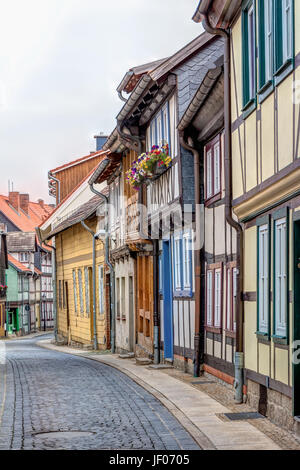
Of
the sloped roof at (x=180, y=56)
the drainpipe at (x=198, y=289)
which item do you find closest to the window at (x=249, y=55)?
the drainpipe at (x=198, y=289)

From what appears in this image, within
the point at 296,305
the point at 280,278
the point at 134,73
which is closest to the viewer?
the point at 296,305

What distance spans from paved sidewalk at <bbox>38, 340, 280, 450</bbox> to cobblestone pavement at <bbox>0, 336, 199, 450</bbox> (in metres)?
0.15

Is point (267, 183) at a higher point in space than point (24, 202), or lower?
lower

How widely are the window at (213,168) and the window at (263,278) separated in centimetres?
333

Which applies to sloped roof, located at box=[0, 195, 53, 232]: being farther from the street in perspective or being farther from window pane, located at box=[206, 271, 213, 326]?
window pane, located at box=[206, 271, 213, 326]

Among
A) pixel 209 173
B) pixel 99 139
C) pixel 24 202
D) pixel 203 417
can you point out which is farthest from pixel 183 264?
pixel 24 202

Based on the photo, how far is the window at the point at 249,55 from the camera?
421 inches

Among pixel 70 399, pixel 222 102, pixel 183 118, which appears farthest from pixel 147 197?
pixel 70 399

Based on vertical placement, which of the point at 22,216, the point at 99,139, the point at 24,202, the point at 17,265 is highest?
the point at 99,139

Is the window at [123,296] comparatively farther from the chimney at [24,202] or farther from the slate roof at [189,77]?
the chimney at [24,202]

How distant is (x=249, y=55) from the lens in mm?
11008

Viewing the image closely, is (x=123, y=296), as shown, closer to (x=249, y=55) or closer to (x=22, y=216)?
(x=249, y=55)

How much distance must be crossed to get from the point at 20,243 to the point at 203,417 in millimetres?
60739

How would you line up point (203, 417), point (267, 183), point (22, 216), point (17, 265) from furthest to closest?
point (22, 216) < point (17, 265) < point (203, 417) < point (267, 183)
